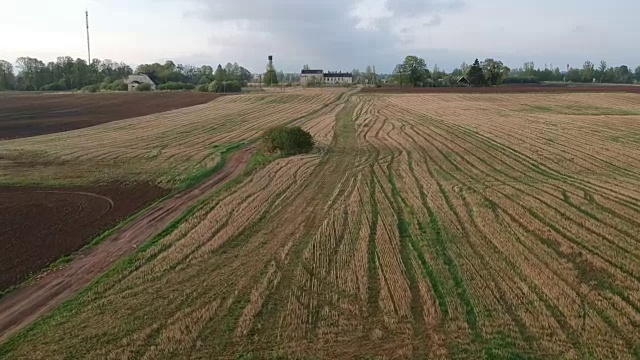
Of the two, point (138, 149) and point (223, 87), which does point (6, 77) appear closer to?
point (223, 87)

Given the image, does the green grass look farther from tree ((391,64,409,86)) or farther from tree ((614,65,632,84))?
tree ((614,65,632,84))

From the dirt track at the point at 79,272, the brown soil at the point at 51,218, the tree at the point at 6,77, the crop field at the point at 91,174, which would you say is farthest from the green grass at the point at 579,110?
→ the tree at the point at 6,77

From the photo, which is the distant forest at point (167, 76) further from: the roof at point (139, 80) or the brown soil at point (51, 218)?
the brown soil at point (51, 218)

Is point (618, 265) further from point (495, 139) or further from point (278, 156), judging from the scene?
point (495, 139)

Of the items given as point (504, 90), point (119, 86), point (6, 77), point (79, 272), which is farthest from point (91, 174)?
point (6, 77)

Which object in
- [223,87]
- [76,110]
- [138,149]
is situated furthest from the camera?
[223,87]

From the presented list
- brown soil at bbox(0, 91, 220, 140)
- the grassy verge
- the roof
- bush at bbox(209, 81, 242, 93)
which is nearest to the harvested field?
brown soil at bbox(0, 91, 220, 140)
